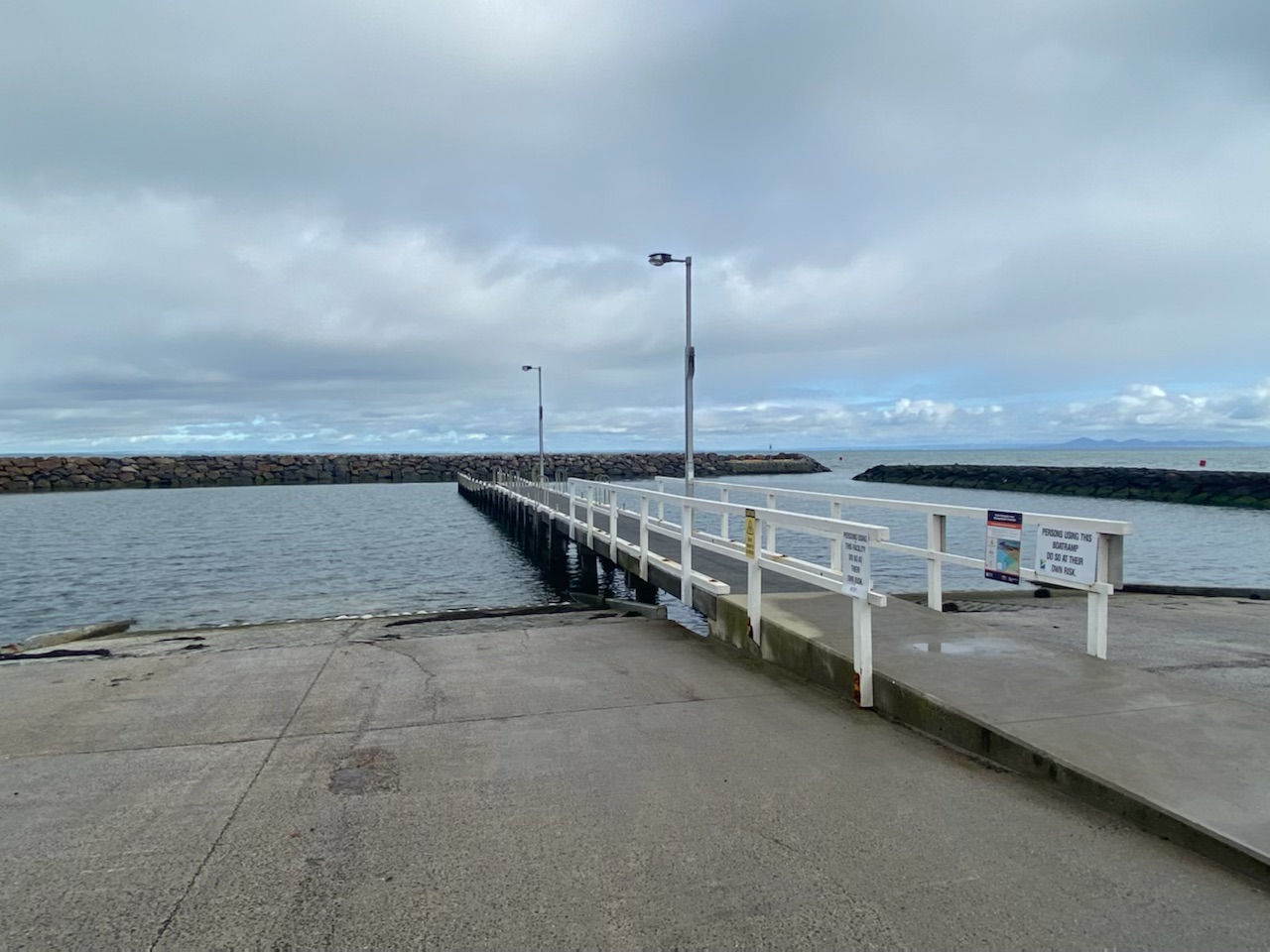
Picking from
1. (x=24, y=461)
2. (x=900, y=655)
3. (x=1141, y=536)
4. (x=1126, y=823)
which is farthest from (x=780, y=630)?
(x=24, y=461)

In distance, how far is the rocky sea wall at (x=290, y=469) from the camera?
71.5 meters

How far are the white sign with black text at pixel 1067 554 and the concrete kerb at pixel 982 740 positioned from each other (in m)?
1.54

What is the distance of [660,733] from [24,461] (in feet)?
279

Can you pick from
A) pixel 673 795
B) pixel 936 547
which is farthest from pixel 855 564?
pixel 936 547

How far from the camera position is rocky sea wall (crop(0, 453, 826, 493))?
7150cm

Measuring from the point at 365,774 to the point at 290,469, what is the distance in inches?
3372

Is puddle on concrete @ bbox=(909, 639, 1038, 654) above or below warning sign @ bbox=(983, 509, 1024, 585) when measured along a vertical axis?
below

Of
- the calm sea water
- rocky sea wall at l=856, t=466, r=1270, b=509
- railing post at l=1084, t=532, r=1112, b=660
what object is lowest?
the calm sea water

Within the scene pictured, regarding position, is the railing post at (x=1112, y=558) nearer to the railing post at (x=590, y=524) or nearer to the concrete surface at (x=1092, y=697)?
the concrete surface at (x=1092, y=697)

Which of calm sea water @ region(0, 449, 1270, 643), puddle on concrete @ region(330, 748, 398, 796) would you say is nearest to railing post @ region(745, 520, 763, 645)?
calm sea water @ region(0, 449, 1270, 643)

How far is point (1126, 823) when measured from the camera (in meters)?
3.65

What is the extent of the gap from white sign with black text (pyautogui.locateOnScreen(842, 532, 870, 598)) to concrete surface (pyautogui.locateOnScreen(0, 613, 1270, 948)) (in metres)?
0.80

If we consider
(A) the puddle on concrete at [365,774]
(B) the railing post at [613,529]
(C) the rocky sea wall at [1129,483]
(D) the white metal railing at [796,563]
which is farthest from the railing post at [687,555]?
(C) the rocky sea wall at [1129,483]

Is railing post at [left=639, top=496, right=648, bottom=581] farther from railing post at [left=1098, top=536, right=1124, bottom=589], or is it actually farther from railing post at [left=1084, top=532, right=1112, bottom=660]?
railing post at [left=1098, top=536, right=1124, bottom=589]
